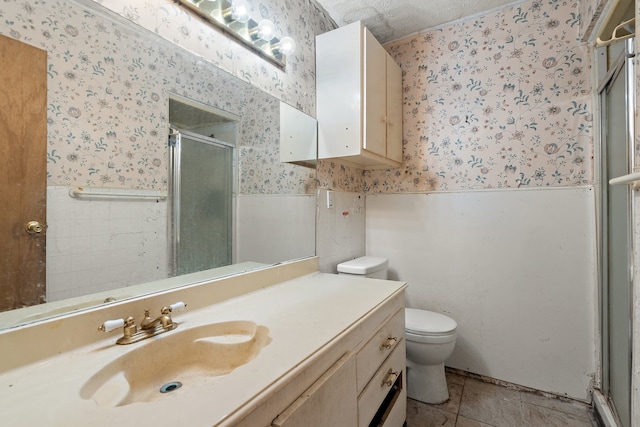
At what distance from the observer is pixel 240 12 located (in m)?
1.22

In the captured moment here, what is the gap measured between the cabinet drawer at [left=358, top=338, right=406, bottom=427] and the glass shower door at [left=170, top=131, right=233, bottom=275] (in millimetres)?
723

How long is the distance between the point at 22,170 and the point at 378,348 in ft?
3.90

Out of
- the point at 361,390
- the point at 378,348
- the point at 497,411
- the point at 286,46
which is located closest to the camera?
the point at 361,390

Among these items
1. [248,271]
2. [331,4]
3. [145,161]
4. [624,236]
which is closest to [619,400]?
[624,236]

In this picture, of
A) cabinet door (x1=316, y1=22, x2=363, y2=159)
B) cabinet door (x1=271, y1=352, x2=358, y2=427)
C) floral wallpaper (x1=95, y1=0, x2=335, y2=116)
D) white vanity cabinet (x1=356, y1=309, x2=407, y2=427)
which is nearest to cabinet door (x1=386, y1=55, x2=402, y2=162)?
cabinet door (x1=316, y1=22, x2=363, y2=159)

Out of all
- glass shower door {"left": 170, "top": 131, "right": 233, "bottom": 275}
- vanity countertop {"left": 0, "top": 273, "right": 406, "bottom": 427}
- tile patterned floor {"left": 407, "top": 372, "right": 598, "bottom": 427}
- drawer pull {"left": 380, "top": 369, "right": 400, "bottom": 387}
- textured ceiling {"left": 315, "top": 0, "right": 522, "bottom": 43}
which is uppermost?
textured ceiling {"left": 315, "top": 0, "right": 522, "bottom": 43}

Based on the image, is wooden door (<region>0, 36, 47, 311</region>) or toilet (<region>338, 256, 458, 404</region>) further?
toilet (<region>338, 256, 458, 404</region>)

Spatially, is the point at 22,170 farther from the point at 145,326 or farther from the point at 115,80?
the point at 145,326

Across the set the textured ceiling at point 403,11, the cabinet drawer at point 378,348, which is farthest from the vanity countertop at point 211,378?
the textured ceiling at point 403,11

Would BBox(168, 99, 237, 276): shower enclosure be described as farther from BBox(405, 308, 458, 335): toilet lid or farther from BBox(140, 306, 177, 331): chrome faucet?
BBox(405, 308, 458, 335): toilet lid

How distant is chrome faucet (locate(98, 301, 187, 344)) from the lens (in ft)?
2.44

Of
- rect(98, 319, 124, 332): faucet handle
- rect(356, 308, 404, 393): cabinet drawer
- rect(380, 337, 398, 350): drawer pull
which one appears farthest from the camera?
rect(380, 337, 398, 350): drawer pull

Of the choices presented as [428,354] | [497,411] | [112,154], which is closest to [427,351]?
[428,354]

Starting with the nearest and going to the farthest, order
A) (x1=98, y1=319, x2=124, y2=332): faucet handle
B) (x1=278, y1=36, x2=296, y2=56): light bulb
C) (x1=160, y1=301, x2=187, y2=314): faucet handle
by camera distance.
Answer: (x1=98, y1=319, x2=124, y2=332): faucet handle < (x1=160, y1=301, x2=187, y2=314): faucet handle < (x1=278, y1=36, x2=296, y2=56): light bulb
